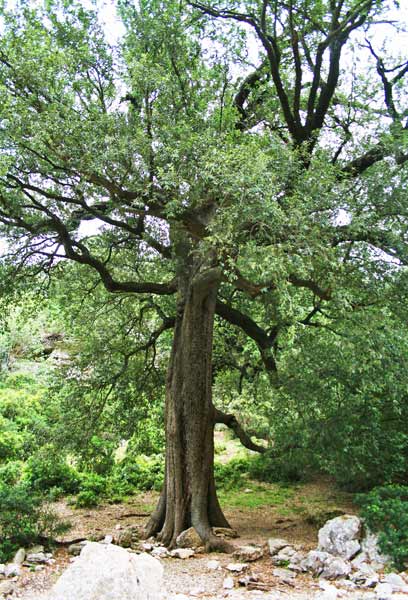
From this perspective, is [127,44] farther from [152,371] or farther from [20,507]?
[20,507]

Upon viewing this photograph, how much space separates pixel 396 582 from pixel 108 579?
3277 mm

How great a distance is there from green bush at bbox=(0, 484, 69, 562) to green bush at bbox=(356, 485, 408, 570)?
4.35 m

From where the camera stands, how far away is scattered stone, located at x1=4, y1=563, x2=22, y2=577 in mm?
5766

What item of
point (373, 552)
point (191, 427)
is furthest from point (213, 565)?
point (191, 427)

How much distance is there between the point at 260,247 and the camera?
19.2ft

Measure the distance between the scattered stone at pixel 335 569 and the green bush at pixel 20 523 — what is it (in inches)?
152

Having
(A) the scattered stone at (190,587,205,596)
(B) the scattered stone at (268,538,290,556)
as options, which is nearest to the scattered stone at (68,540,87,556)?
(A) the scattered stone at (190,587,205,596)

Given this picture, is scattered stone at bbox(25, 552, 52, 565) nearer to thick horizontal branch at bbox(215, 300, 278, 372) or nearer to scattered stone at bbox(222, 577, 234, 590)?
scattered stone at bbox(222, 577, 234, 590)

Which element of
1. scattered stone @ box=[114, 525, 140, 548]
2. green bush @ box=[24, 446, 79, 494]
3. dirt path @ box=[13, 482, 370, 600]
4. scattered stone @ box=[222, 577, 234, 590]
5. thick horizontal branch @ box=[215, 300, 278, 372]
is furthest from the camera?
green bush @ box=[24, 446, 79, 494]

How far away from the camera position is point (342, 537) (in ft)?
20.4

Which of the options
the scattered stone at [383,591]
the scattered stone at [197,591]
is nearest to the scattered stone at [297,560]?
the scattered stone at [383,591]

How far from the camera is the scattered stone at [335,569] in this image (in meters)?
5.60

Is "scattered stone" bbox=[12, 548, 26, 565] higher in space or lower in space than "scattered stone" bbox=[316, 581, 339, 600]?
lower

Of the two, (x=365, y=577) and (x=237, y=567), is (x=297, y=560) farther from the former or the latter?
(x=365, y=577)
